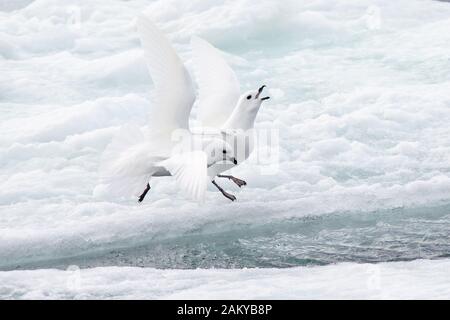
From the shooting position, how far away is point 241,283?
16.0 ft

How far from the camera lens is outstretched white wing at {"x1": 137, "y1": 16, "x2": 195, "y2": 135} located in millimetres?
5680

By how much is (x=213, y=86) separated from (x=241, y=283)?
87.7 inches

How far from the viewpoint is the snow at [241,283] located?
4.69 m

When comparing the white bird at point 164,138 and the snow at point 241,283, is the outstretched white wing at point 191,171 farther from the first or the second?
the snow at point 241,283

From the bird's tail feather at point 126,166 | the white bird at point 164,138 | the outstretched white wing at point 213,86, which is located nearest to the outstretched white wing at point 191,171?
the white bird at point 164,138

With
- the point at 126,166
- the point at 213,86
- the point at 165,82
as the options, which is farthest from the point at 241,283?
the point at 213,86

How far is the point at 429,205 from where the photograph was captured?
6.20 metres

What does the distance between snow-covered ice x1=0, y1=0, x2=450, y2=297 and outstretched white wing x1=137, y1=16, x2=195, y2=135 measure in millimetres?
602

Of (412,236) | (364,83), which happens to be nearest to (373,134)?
(364,83)

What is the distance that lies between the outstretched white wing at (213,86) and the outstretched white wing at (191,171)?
112 cm

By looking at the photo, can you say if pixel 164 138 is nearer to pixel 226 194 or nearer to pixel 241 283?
pixel 226 194

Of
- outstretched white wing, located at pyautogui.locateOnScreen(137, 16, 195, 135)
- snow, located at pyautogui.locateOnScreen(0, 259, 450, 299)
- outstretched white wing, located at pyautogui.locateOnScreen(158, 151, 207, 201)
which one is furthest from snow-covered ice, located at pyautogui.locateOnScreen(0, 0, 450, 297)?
outstretched white wing, located at pyautogui.locateOnScreen(137, 16, 195, 135)

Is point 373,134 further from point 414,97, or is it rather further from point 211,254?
point 211,254

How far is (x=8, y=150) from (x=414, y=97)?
366cm
